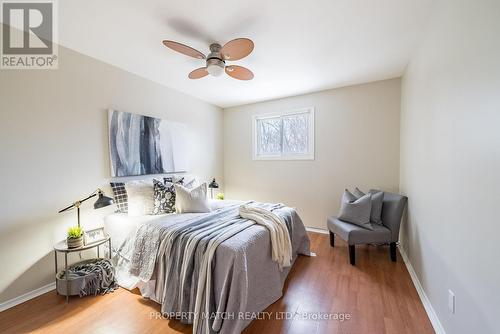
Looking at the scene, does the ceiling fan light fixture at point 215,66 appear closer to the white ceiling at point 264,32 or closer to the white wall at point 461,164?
the white ceiling at point 264,32

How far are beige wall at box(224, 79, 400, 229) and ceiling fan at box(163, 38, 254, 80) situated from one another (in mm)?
1952

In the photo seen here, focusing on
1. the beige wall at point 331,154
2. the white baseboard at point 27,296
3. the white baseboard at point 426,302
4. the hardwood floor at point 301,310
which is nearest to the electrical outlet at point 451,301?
the white baseboard at point 426,302

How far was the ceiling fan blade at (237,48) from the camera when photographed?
67.7 inches

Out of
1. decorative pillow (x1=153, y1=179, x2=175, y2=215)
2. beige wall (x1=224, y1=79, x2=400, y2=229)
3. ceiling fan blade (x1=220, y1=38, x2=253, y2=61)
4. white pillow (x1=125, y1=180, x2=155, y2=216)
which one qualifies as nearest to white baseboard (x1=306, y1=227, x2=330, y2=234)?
beige wall (x1=224, y1=79, x2=400, y2=229)

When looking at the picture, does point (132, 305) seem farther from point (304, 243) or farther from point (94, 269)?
point (304, 243)

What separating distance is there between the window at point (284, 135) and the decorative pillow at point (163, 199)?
2.14 m

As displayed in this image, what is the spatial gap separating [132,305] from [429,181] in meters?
2.91

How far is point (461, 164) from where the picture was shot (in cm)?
127

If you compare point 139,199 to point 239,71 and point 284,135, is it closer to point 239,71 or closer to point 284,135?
point 239,71

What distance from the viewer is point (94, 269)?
7.05ft

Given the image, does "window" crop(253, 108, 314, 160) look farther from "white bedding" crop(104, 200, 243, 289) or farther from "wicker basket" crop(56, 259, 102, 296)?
"wicker basket" crop(56, 259, 102, 296)

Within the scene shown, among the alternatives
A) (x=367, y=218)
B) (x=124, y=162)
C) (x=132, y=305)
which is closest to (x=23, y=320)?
(x=132, y=305)

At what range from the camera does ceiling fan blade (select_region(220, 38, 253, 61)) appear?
5.64ft

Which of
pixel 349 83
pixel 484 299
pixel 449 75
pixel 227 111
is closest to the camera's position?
pixel 484 299
